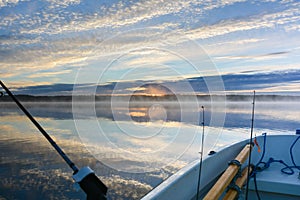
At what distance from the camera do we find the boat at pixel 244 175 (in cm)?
237

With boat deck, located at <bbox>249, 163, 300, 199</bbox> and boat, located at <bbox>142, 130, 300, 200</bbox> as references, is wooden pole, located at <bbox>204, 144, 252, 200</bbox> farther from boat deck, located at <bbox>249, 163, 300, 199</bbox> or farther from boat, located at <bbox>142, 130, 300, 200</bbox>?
boat deck, located at <bbox>249, 163, 300, 199</bbox>

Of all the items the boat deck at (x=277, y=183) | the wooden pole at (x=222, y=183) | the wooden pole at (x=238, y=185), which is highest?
the wooden pole at (x=222, y=183)

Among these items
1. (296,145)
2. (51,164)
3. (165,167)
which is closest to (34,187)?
(51,164)

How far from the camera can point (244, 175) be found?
3104 mm

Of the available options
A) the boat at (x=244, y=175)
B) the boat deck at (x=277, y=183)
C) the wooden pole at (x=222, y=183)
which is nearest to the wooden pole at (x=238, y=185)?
the boat at (x=244, y=175)

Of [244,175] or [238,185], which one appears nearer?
[238,185]

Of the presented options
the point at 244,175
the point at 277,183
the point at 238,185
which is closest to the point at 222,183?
the point at 238,185

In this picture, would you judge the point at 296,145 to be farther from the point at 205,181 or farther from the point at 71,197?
the point at 71,197

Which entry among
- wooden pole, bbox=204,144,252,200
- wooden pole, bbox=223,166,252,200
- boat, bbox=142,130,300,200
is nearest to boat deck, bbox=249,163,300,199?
boat, bbox=142,130,300,200

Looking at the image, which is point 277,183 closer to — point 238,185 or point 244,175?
point 244,175

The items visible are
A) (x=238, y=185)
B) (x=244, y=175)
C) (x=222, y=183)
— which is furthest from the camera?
(x=244, y=175)

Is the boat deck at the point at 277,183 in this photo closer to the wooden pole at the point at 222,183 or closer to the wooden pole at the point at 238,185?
the wooden pole at the point at 238,185

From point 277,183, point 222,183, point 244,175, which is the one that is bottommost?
point 277,183

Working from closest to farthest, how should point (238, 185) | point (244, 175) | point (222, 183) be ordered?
point (222, 183) → point (238, 185) → point (244, 175)
